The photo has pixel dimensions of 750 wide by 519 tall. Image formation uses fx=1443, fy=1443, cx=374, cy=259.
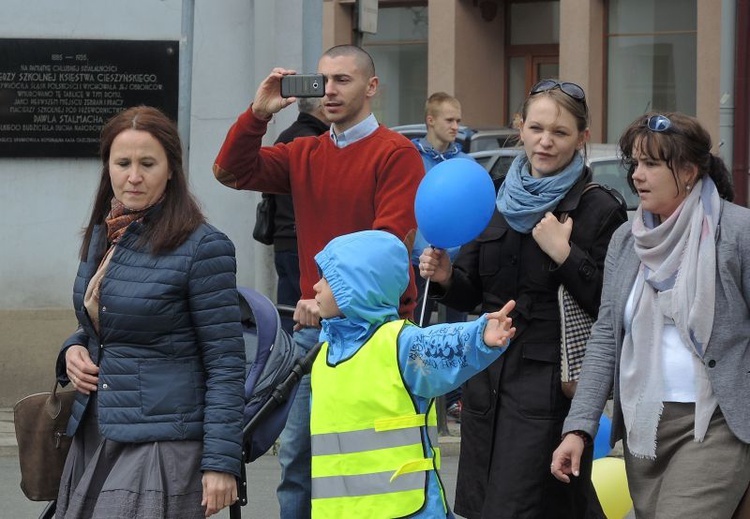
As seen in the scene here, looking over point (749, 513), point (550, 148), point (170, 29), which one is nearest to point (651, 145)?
point (550, 148)

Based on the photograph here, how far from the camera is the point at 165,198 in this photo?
459 cm

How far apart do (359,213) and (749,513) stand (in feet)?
6.66

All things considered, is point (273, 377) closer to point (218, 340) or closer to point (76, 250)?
point (218, 340)

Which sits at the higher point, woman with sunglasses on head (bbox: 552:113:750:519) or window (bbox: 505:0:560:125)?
window (bbox: 505:0:560:125)

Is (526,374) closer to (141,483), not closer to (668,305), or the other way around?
(668,305)

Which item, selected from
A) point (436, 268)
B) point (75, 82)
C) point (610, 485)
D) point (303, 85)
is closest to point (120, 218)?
point (436, 268)

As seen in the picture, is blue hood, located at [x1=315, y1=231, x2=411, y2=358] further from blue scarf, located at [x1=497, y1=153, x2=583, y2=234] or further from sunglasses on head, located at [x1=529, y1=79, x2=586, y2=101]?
sunglasses on head, located at [x1=529, y1=79, x2=586, y2=101]

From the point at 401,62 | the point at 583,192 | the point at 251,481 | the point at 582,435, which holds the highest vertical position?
the point at 401,62

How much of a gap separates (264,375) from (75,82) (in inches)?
222

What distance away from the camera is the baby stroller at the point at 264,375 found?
477cm

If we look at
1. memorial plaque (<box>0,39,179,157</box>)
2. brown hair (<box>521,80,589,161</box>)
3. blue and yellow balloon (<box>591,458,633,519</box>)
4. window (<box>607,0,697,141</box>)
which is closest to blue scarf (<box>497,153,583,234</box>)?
brown hair (<box>521,80,589,161</box>)

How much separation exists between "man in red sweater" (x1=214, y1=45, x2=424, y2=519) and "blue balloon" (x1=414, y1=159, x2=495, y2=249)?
0.42 meters

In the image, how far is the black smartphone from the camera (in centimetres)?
558

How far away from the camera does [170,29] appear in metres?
10.0
